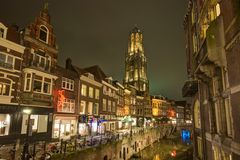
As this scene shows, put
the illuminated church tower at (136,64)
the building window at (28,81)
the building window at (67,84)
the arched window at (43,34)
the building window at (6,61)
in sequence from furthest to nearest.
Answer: the illuminated church tower at (136,64) < the building window at (67,84) < the arched window at (43,34) < the building window at (28,81) < the building window at (6,61)

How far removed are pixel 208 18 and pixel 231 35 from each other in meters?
4.39

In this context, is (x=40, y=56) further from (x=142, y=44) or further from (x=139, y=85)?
(x=142, y=44)

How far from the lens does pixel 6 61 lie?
795 inches

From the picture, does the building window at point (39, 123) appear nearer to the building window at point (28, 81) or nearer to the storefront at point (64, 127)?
the storefront at point (64, 127)

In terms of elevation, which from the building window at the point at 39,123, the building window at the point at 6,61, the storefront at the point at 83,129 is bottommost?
the storefront at the point at 83,129

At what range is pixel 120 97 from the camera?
53250 millimetres

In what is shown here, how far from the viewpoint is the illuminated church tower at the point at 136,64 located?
10981 centimetres

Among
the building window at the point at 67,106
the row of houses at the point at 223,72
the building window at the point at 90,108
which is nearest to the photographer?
the row of houses at the point at 223,72

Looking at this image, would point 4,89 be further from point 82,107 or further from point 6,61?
point 82,107

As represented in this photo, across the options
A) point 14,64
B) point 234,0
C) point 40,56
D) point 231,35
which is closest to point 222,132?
point 231,35

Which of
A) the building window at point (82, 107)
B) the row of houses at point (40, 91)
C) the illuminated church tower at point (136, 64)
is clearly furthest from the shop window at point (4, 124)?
the illuminated church tower at point (136, 64)

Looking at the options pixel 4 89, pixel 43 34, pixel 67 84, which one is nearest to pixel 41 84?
pixel 4 89

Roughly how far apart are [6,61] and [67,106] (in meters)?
11.4

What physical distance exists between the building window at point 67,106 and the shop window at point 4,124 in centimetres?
758
